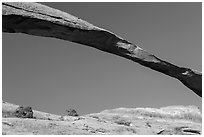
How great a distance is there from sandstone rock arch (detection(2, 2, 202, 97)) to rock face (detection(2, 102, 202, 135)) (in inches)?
147

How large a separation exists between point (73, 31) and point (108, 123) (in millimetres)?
8483

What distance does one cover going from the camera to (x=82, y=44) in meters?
13.1

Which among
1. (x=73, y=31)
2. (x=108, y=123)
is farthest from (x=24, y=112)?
(x=73, y=31)

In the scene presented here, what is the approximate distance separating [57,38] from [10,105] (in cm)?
1084

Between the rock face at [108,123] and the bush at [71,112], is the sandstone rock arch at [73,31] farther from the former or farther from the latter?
the bush at [71,112]

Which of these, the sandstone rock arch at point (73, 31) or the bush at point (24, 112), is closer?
the sandstone rock arch at point (73, 31)

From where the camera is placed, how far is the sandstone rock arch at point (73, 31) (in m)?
11.5

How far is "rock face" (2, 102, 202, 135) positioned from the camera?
562 inches

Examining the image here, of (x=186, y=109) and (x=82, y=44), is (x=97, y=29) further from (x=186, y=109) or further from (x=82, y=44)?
(x=186, y=109)

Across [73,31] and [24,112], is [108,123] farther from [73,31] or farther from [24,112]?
[73,31]

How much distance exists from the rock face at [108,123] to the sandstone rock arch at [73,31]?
12.3 ft

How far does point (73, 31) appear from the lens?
40.6 feet

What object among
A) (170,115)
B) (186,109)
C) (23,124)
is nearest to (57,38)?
(23,124)

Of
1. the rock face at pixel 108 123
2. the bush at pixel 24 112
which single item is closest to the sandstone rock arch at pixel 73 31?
the rock face at pixel 108 123
